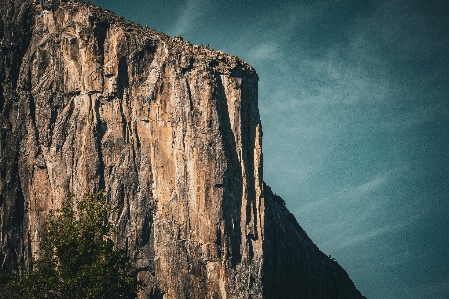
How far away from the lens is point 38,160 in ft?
214

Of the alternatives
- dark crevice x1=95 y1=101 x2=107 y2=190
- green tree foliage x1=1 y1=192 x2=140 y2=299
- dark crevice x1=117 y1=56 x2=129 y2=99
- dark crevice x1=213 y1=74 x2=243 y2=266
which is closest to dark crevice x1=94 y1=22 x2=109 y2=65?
dark crevice x1=117 y1=56 x2=129 y2=99

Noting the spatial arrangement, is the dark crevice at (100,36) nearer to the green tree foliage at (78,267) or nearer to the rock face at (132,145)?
the rock face at (132,145)

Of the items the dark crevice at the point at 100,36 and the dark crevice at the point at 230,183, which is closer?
the dark crevice at the point at 100,36

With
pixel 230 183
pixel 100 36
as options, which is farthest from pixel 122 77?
pixel 230 183

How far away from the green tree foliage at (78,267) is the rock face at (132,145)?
44.6 ft

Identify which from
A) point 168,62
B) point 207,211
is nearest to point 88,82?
point 168,62

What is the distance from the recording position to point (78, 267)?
49.8m

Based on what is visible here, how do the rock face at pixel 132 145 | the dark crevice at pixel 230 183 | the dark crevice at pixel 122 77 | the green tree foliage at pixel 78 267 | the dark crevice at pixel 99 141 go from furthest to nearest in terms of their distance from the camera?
the dark crevice at pixel 230 183
the dark crevice at pixel 122 77
the dark crevice at pixel 99 141
the rock face at pixel 132 145
the green tree foliage at pixel 78 267

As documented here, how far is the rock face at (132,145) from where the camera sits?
65.2m

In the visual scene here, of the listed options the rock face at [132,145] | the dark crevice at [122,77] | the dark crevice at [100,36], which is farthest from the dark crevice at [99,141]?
the dark crevice at [100,36]

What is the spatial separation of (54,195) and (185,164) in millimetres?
13385

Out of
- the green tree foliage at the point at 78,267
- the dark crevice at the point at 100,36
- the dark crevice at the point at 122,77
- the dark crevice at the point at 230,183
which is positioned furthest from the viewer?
the dark crevice at the point at 230,183

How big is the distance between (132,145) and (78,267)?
20.2 m

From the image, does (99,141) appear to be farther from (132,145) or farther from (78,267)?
(78,267)
